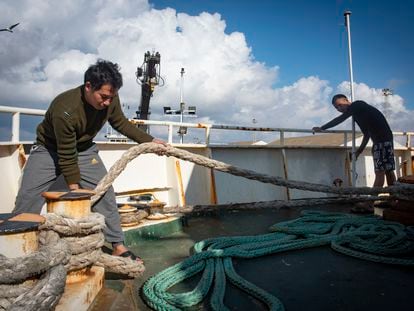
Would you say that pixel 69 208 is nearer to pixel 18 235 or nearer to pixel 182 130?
pixel 18 235

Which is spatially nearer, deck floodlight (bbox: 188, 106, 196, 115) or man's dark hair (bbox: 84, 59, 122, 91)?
man's dark hair (bbox: 84, 59, 122, 91)

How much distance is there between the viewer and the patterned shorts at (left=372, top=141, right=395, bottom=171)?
3939 millimetres

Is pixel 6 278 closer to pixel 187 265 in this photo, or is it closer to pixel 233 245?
pixel 187 265

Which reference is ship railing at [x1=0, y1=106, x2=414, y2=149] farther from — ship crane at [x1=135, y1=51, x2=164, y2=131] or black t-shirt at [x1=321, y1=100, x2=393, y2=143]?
ship crane at [x1=135, y1=51, x2=164, y2=131]

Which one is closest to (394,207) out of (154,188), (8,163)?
(154,188)

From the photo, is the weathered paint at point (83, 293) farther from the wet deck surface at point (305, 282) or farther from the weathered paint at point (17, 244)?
the weathered paint at point (17, 244)

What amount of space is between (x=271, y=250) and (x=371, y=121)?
281cm

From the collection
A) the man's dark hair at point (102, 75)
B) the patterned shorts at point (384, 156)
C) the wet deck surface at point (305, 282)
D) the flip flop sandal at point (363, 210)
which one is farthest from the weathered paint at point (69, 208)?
the patterned shorts at point (384, 156)

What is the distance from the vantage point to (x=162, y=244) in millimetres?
2578

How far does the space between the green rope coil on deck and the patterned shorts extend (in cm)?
134

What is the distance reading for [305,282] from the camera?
1.75m

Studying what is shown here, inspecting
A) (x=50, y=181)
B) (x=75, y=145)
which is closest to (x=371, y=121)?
(x=75, y=145)

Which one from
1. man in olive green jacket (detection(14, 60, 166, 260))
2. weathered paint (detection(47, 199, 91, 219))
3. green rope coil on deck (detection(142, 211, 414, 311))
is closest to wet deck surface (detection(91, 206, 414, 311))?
green rope coil on deck (detection(142, 211, 414, 311))

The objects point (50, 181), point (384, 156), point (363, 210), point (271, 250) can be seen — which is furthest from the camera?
point (384, 156)
